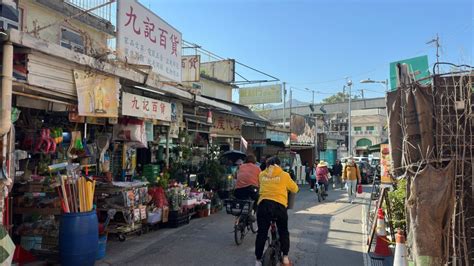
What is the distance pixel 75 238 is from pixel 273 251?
300cm

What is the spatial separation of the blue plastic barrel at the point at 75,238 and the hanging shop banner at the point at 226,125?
31.3 ft

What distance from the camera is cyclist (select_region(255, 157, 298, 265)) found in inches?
230

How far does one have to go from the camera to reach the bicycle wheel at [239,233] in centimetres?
802

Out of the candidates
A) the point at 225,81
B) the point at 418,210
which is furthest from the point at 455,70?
the point at 225,81

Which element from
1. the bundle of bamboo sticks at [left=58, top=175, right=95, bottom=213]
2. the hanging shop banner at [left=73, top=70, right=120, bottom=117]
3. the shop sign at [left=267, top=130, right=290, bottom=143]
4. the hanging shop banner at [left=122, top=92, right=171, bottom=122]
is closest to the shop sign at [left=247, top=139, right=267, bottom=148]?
the shop sign at [left=267, top=130, right=290, bottom=143]

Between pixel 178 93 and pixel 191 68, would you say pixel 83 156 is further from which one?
pixel 191 68

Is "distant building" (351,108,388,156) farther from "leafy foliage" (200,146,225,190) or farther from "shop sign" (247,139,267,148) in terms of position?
"leafy foliage" (200,146,225,190)

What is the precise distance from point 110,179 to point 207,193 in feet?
12.1

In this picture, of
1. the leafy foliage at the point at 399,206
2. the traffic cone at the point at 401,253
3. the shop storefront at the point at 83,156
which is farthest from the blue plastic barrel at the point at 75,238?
the leafy foliage at the point at 399,206

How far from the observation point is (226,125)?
55.1ft

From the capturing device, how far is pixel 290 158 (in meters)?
24.1

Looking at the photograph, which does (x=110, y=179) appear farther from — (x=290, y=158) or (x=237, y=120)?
(x=290, y=158)

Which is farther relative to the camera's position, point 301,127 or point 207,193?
point 301,127

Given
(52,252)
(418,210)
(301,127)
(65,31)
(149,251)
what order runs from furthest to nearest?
(301,127) → (65,31) → (149,251) → (52,252) → (418,210)
